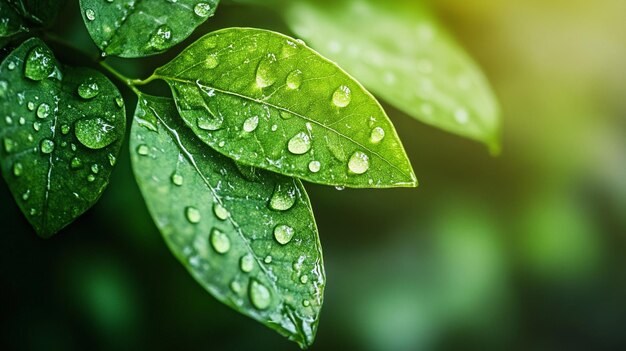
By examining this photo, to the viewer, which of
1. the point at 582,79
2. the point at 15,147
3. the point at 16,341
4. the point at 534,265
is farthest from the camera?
the point at 582,79

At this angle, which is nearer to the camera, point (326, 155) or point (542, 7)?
point (326, 155)

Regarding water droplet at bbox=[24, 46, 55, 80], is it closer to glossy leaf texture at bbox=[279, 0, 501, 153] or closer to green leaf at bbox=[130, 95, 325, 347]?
green leaf at bbox=[130, 95, 325, 347]

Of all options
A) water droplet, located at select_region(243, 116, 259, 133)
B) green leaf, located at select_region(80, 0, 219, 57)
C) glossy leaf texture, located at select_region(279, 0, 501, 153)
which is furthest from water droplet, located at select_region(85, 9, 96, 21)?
glossy leaf texture, located at select_region(279, 0, 501, 153)

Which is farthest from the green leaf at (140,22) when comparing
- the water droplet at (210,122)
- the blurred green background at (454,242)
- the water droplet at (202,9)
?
the blurred green background at (454,242)

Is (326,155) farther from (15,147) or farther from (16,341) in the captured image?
(16,341)

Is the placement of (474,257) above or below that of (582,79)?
A: below

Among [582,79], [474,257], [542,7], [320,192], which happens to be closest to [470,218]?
[474,257]

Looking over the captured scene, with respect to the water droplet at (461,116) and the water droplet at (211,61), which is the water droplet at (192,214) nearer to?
the water droplet at (211,61)
